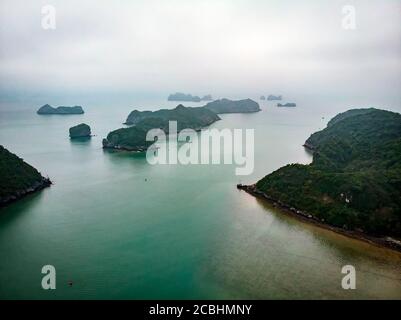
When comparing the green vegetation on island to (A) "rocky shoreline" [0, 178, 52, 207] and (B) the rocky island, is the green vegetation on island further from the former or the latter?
(B) the rocky island

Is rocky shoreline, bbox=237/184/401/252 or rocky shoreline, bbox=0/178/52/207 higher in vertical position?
rocky shoreline, bbox=0/178/52/207

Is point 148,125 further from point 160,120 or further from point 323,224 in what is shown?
point 323,224

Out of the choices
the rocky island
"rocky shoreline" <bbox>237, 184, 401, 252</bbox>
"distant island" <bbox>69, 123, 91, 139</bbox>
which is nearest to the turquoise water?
"rocky shoreline" <bbox>237, 184, 401, 252</bbox>

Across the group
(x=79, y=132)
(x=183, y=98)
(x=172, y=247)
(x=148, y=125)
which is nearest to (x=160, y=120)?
(x=148, y=125)

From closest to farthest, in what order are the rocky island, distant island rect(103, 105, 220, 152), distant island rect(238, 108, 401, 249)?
1. distant island rect(238, 108, 401, 249)
2. distant island rect(103, 105, 220, 152)
3. the rocky island

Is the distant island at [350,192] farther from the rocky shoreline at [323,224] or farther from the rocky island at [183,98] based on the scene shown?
the rocky island at [183,98]

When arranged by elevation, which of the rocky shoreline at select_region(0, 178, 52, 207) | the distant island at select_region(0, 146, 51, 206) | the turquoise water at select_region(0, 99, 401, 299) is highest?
the distant island at select_region(0, 146, 51, 206)
